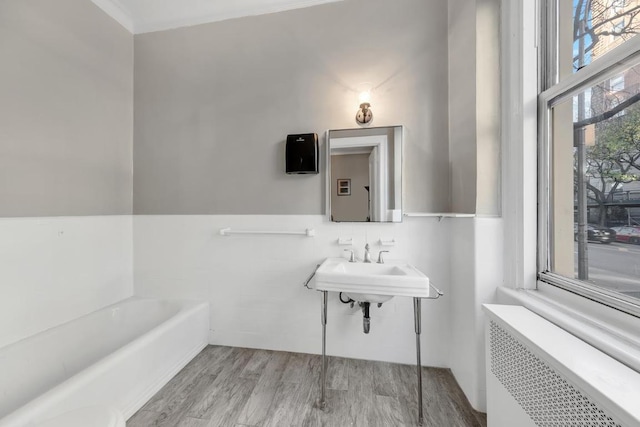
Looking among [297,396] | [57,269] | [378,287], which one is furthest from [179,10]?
[297,396]

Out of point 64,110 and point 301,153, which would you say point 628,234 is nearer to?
point 301,153

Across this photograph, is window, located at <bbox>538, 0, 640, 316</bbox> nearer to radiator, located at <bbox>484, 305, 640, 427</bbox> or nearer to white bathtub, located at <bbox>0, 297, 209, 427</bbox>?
radiator, located at <bbox>484, 305, 640, 427</bbox>

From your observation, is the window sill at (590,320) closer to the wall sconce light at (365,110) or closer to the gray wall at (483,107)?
the gray wall at (483,107)

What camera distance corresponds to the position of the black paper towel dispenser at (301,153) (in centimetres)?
199

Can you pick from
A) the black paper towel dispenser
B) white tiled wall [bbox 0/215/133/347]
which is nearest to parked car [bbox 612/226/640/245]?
the black paper towel dispenser

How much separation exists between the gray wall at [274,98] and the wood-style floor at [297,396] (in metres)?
1.17

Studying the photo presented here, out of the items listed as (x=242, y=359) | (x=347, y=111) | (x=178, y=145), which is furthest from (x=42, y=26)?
(x=242, y=359)

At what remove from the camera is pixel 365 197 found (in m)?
1.96

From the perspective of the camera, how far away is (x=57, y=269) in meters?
1.74

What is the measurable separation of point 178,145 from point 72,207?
2.88 feet

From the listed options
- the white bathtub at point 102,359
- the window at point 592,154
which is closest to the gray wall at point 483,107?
the window at point 592,154

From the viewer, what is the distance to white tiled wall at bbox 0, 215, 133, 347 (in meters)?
1.50

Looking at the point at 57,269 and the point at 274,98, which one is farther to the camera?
the point at 274,98

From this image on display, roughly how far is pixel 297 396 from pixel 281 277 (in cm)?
81
